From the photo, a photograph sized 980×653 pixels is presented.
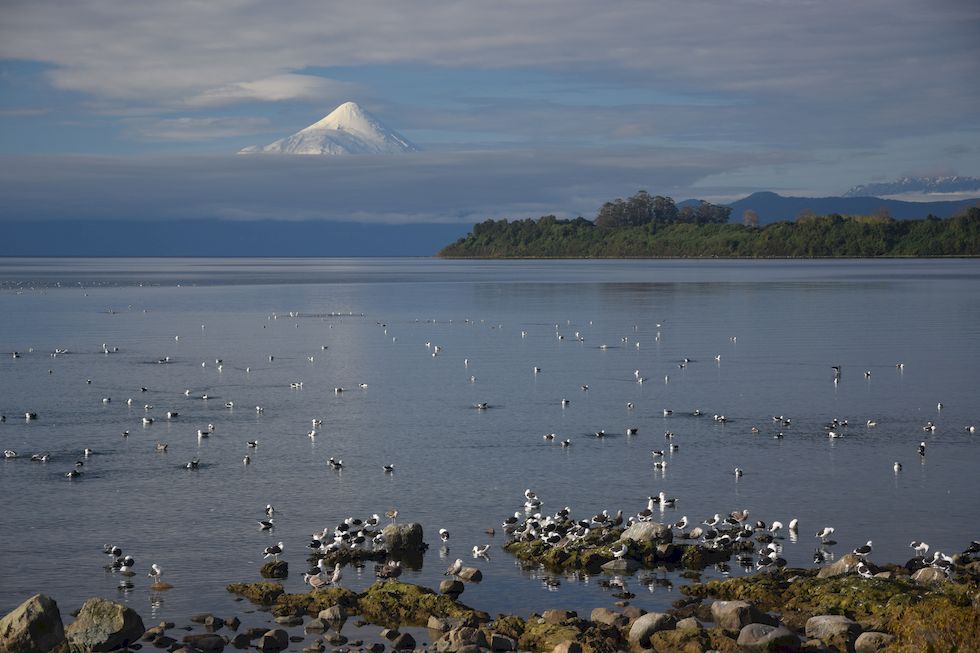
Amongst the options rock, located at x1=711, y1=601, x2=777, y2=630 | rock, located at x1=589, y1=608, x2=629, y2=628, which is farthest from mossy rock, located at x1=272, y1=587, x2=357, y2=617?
rock, located at x1=711, y1=601, x2=777, y2=630

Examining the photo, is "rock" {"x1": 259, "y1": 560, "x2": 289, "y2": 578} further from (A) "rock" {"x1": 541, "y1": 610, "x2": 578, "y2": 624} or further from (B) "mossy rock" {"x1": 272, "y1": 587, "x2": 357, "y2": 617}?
(A) "rock" {"x1": 541, "y1": 610, "x2": 578, "y2": 624}

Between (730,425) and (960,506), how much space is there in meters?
13.1

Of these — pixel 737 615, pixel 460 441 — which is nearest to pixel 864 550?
pixel 737 615

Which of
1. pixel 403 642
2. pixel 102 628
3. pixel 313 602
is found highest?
pixel 102 628

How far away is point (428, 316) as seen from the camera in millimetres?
107250

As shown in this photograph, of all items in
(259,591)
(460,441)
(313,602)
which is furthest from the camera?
(460,441)

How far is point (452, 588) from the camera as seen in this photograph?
23.1 meters

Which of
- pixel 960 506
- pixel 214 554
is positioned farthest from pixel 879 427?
pixel 214 554

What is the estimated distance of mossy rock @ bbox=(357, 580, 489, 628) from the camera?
848 inches

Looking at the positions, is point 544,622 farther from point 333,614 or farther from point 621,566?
point 621,566

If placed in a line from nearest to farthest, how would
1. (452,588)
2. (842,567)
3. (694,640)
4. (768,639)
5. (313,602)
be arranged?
(768,639)
(694,640)
(313,602)
(452,588)
(842,567)

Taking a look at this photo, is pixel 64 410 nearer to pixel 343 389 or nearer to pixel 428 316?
pixel 343 389

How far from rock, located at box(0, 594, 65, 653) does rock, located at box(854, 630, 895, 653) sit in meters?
13.7

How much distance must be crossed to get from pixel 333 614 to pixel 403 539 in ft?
16.0
